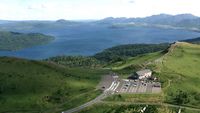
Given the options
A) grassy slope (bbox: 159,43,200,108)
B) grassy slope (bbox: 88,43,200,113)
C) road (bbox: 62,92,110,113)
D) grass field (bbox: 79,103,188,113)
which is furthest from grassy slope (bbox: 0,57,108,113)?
grassy slope (bbox: 159,43,200,108)

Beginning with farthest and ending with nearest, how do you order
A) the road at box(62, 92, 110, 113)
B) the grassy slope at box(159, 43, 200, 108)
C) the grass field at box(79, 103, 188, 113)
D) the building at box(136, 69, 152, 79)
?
the building at box(136, 69, 152, 79)
the grassy slope at box(159, 43, 200, 108)
the road at box(62, 92, 110, 113)
the grass field at box(79, 103, 188, 113)

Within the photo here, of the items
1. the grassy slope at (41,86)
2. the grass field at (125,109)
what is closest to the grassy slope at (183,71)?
the grass field at (125,109)

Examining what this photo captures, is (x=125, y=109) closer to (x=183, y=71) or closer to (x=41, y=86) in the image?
(x=41, y=86)

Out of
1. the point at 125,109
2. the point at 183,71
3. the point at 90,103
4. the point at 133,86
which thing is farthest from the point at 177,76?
the point at 90,103

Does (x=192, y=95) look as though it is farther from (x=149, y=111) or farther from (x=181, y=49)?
(x=181, y=49)

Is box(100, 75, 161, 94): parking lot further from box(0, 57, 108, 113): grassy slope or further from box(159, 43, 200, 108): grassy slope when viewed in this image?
box(0, 57, 108, 113): grassy slope
